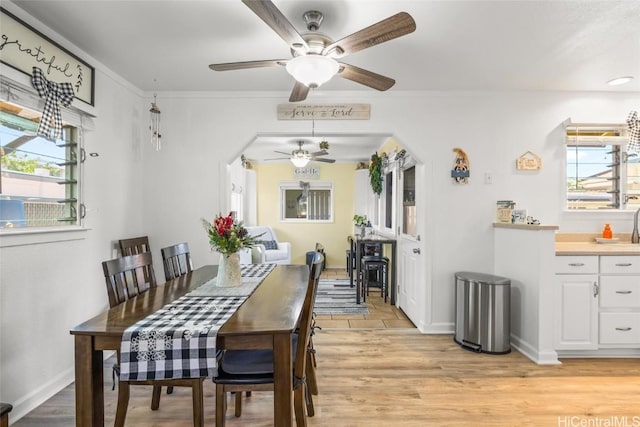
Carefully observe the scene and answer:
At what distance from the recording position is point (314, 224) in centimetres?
756

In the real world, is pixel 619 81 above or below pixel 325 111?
above

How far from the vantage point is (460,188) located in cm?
354

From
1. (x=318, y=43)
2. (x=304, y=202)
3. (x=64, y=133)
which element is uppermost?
(x=318, y=43)

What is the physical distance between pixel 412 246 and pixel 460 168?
3.43ft

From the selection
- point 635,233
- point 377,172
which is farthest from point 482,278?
point 377,172

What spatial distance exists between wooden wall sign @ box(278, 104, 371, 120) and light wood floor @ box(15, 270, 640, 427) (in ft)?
7.40

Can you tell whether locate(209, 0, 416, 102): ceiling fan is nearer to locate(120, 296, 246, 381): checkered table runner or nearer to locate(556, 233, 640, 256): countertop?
locate(120, 296, 246, 381): checkered table runner

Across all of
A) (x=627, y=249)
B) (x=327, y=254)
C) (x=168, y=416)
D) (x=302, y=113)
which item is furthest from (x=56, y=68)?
(x=327, y=254)

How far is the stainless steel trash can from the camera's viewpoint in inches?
119

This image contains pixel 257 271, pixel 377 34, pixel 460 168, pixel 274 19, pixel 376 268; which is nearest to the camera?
pixel 274 19

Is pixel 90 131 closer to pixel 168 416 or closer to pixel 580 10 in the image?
pixel 168 416

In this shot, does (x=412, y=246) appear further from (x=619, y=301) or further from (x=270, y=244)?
(x=270, y=244)

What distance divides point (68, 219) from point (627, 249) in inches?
180

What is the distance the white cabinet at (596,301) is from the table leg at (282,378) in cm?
254
